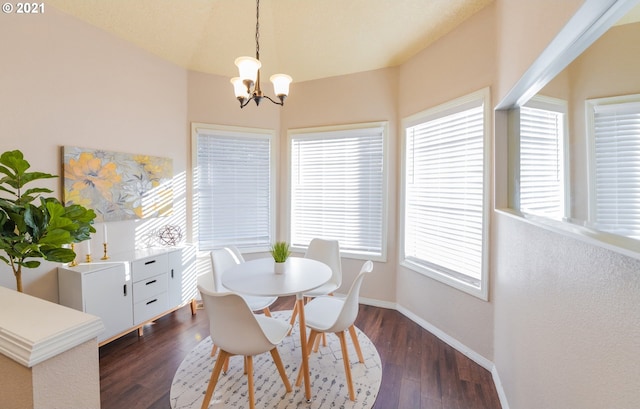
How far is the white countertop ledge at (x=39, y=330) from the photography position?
725mm

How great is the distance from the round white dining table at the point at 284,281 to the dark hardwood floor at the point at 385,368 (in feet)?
2.22

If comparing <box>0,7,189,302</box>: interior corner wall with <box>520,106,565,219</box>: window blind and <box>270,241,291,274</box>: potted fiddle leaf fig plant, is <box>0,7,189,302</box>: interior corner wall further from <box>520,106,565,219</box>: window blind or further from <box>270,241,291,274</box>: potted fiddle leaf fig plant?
<box>520,106,565,219</box>: window blind

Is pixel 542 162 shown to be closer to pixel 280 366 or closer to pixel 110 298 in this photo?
pixel 280 366

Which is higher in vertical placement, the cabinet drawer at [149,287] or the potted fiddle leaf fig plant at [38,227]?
Answer: the potted fiddle leaf fig plant at [38,227]

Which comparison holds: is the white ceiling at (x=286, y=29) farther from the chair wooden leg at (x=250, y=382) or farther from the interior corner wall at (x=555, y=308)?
the chair wooden leg at (x=250, y=382)

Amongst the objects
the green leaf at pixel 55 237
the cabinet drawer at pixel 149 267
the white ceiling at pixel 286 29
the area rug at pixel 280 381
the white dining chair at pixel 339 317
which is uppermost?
the white ceiling at pixel 286 29

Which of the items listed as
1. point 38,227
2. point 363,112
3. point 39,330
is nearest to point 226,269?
point 38,227

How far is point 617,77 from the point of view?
0.69m

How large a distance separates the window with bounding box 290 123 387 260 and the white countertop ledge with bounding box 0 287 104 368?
115 inches

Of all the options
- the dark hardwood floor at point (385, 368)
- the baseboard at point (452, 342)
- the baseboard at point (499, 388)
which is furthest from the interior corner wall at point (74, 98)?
the baseboard at point (499, 388)

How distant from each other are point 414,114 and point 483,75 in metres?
0.82

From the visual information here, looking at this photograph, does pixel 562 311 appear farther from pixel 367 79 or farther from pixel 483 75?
pixel 367 79

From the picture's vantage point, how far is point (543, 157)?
48.9 inches

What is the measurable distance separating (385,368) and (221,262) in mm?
1750
